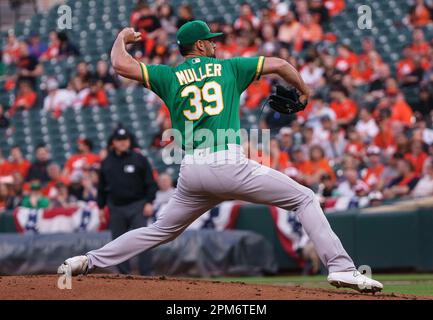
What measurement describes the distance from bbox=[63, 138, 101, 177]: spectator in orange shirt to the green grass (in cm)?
458

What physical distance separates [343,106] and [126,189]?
17.4ft

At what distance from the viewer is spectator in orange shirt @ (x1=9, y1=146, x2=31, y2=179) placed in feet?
57.0

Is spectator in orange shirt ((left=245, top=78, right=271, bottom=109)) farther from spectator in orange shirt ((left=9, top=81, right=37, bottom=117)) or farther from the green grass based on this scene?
spectator in orange shirt ((left=9, top=81, right=37, bottom=117))

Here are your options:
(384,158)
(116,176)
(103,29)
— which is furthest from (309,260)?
(103,29)

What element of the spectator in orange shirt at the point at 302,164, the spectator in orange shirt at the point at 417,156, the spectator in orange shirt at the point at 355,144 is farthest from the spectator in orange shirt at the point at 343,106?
the spectator in orange shirt at the point at 417,156

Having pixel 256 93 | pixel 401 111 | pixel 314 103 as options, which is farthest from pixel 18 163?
pixel 401 111

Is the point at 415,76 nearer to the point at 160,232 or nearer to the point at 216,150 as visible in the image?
the point at 160,232

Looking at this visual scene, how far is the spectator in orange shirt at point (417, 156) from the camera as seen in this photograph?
13.5 metres

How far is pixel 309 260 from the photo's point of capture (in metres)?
13.0

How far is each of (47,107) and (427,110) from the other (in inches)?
320

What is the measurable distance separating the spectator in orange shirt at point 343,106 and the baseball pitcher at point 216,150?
8193 millimetres

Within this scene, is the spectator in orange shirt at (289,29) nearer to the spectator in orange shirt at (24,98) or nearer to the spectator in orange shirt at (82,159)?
the spectator in orange shirt at (82,159)

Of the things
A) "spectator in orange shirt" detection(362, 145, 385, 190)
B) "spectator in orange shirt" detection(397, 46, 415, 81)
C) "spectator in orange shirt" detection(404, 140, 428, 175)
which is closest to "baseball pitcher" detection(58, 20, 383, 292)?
"spectator in orange shirt" detection(404, 140, 428, 175)
